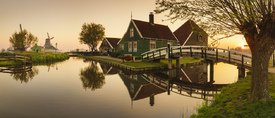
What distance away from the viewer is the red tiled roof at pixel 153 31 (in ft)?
89.9

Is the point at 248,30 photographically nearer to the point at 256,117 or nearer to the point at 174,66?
the point at 256,117

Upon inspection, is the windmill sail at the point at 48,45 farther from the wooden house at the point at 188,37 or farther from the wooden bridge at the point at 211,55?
the wooden bridge at the point at 211,55

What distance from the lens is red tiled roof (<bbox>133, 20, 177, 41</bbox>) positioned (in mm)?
27391

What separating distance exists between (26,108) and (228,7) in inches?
390

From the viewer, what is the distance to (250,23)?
5.78m

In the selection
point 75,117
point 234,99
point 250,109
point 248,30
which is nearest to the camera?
point 250,109

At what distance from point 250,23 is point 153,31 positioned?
23.7 m

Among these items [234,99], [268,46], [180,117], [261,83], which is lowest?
[180,117]

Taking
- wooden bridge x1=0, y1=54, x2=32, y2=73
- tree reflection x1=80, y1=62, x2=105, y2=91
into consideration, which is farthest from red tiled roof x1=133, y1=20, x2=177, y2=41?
wooden bridge x1=0, y1=54, x2=32, y2=73

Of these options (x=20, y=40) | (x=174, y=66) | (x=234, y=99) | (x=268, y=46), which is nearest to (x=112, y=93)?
(x=234, y=99)

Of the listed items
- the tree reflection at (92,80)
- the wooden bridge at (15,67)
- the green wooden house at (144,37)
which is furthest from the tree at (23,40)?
the tree reflection at (92,80)

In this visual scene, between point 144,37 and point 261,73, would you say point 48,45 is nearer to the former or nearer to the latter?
point 144,37

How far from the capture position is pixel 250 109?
549 cm

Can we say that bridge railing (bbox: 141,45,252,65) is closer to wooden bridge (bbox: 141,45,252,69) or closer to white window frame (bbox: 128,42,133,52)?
wooden bridge (bbox: 141,45,252,69)
